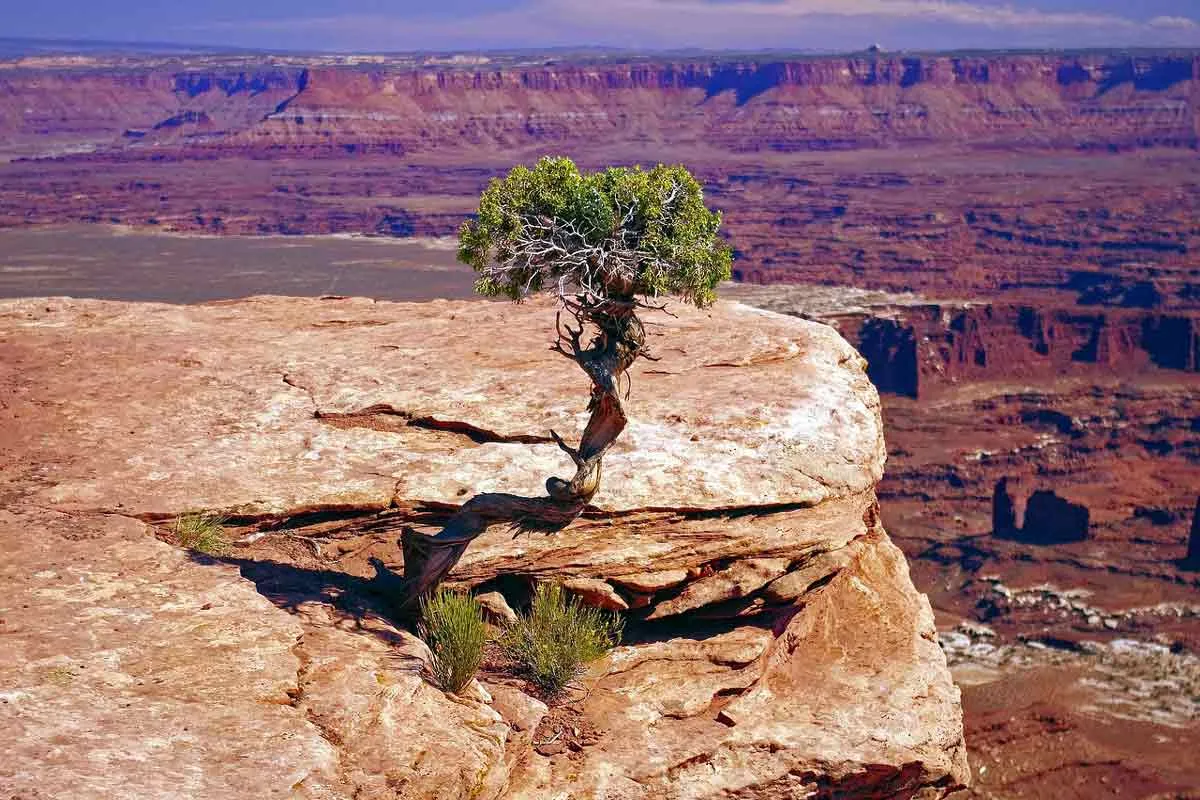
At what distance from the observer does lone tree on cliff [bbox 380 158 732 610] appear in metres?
11.5

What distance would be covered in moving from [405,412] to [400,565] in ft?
8.50

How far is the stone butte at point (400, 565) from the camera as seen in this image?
33.1 ft

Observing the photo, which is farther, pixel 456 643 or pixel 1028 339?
pixel 1028 339

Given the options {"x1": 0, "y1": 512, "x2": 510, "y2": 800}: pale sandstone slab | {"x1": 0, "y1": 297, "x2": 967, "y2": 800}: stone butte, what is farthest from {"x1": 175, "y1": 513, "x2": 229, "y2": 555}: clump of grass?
{"x1": 0, "y1": 512, "x2": 510, "y2": 800}: pale sandstone slab

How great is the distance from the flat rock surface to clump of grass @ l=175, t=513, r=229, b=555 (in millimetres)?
239

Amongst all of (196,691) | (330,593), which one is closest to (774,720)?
(330,593)

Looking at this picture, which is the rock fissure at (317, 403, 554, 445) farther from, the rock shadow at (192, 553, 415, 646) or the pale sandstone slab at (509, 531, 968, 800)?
the pale sandstone slab at (509, 531, 968, 800)

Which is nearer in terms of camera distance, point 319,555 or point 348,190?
point 319,555

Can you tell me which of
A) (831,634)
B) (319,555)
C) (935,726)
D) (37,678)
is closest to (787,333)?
(831,634)

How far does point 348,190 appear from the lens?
173m

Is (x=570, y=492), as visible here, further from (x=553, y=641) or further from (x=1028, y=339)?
(x=1028, y=339)

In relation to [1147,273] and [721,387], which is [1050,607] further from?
[1147,273]

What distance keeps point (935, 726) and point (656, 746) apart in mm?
3452

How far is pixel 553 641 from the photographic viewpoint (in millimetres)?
12250
